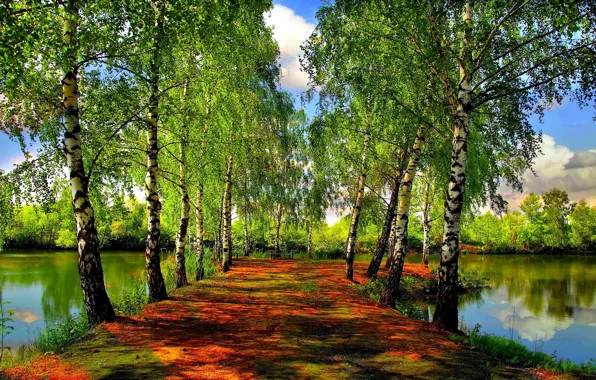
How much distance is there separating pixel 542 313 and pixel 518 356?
38.5 feet

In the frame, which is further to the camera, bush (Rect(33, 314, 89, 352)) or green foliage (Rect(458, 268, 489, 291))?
green foliage (Rect(458, 268, 489, 291))

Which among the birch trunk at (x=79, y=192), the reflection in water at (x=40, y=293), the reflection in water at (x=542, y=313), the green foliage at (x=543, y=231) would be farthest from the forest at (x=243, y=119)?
the green foliage at (x=543, y=231)

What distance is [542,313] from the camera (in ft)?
53.0

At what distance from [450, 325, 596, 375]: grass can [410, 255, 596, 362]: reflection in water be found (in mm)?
2517

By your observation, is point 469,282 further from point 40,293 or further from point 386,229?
point 40,293

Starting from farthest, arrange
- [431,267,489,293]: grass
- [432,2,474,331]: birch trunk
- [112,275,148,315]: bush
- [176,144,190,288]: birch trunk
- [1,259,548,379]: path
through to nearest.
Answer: [431,267,489,293]: grass → [176,144,190,288]: birch trunk → [112,275,148,315]: bush → [432,2,474,331]: birch trunk → [1,259,548,379]: path

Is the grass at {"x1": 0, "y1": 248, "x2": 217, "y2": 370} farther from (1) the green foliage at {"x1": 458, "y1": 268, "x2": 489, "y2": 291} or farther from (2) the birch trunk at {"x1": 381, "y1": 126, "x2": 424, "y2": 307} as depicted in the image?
(1) the green foliage at {"x1": 458, "y1": 268, "x2": 489, "y2": 291}

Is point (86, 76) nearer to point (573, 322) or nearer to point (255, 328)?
point (255, 328)

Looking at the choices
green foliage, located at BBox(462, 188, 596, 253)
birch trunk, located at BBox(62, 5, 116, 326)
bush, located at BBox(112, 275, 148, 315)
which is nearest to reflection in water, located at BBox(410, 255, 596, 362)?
bush, located at BBox(112, 275, 148, 315)

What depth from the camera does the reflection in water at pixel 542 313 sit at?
11.8m

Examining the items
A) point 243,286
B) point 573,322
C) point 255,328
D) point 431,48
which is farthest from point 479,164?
point 255,328

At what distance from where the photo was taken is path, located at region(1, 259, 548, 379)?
545 cm

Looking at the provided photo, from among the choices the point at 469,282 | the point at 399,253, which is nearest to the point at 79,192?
the point at 399,253

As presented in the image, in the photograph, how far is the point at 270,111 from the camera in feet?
67.8
